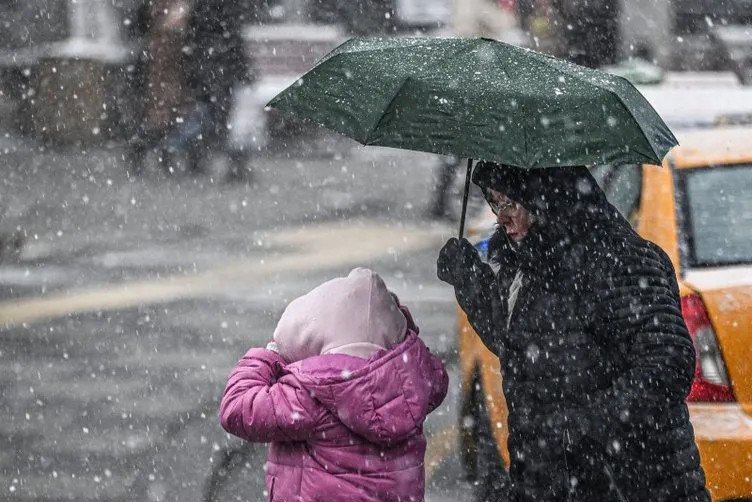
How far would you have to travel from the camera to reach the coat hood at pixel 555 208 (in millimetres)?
3355

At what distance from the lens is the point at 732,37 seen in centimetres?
2002

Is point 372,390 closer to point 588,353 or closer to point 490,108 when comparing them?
point 588,353

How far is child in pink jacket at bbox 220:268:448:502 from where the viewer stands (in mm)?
3100

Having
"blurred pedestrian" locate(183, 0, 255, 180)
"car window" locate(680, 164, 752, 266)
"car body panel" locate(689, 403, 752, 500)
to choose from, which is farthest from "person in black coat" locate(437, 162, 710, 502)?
"blurred pedestrian" locate(183, 0, 255, 180)

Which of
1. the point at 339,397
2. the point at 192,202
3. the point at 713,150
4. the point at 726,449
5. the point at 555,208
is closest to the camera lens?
the point at 339,397

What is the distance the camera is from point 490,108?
324 cm

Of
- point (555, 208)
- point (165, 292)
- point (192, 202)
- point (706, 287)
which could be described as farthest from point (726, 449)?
point (192, 202)

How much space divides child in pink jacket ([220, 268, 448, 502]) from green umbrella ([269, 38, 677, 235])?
0.43 meters

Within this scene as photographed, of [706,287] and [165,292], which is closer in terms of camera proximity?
[706,287]

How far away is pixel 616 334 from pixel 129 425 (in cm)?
378

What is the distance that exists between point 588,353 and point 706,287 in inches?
50.0

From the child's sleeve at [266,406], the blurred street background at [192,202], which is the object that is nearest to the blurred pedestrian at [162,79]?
the blurred street background at [192,202]

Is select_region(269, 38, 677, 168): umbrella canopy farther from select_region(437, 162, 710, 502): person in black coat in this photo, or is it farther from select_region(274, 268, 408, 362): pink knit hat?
select_region(274, 268, 408, 362): pink knit hat

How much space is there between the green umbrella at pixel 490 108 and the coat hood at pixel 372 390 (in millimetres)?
565
